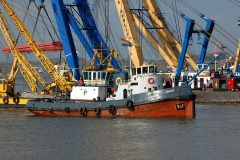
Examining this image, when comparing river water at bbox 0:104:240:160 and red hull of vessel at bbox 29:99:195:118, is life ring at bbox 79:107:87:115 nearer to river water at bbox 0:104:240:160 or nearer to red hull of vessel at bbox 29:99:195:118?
river water at bbox 0:104:240:160

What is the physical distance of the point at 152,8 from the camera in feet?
324

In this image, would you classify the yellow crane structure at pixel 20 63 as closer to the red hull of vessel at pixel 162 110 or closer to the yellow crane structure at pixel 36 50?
the yellow crane structure at pixel 36 50

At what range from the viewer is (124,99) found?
56.0 meters

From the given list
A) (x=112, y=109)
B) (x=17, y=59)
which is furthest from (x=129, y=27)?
(x=112, y=109)

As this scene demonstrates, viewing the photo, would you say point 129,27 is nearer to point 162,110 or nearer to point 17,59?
point 17,59

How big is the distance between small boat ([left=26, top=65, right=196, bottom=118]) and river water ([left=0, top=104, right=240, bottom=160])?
141 cm

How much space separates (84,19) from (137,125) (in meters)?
29.9

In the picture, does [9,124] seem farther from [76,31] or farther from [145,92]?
[76,31]

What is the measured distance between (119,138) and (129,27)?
45.9m

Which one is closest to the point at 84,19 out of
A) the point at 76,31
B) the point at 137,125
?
the point at 76,31

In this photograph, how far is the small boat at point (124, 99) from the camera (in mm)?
54750

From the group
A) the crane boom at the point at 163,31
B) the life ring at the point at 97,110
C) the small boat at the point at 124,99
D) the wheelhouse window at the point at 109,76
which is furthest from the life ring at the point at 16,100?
the crane boom at the point at 163,31

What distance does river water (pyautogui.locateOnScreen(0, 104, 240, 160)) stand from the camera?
126ft

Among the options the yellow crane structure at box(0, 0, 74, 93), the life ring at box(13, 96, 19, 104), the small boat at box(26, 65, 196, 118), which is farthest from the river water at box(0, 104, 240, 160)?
the yellow crane structure at box(0, 0, 74, 93)
